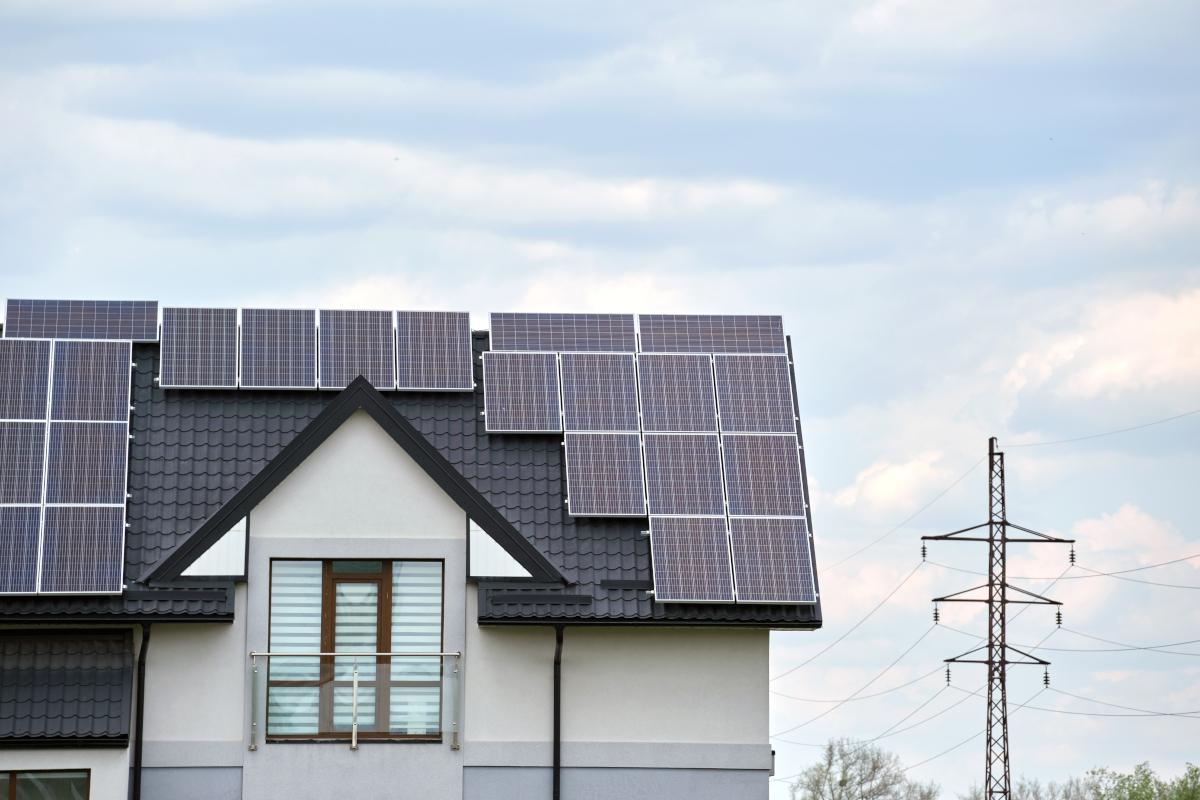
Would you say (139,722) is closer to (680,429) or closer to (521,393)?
(521,393)

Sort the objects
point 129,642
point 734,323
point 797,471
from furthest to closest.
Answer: point 734,323
point 797,471
point 129,642

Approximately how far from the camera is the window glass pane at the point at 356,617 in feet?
81.7

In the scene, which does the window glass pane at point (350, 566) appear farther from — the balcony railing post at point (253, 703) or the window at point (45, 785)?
the window at point (45, 785)

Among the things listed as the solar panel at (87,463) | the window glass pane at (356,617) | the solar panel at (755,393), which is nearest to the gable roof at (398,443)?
the solar panel at (87,463)

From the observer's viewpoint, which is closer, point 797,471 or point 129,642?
point 129,642

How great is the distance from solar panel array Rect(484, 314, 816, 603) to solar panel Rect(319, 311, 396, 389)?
156 centimetres

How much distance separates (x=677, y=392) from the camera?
27500 mm

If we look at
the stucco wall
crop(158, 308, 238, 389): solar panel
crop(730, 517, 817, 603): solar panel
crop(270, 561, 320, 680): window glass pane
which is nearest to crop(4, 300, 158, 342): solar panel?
crop(158, 308, 238, 389): solar panel

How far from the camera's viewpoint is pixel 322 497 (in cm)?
2517

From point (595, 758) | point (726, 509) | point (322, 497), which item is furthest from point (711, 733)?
point (322, 497)

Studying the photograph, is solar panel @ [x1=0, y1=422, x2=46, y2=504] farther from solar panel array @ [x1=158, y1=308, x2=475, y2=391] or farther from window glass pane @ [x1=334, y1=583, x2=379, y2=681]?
window glass pane @ [x1=334, y1=583, x2=379, y2=681]

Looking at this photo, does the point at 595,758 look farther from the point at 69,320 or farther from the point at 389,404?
the point at 69,320

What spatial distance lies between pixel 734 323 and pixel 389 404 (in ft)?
20.5

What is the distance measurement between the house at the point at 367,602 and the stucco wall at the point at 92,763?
0.04 m
